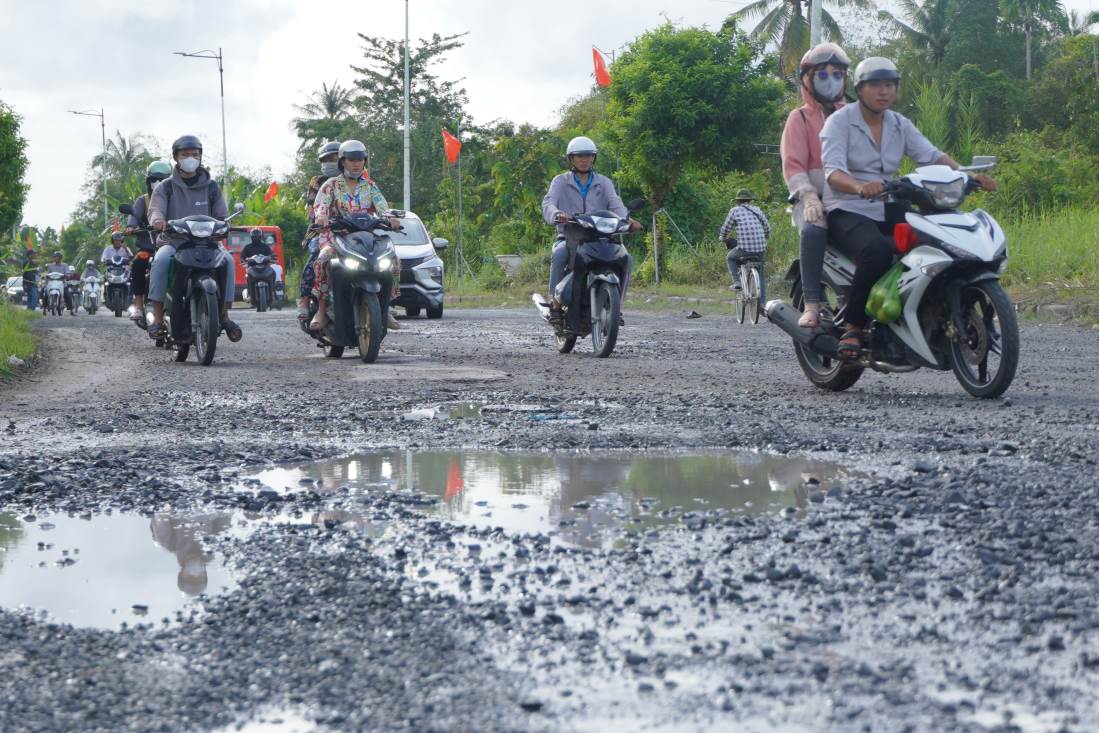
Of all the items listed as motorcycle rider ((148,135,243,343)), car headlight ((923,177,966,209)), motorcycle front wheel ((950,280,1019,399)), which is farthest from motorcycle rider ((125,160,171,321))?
motorcycle front wheel ((950,280,1019,399))

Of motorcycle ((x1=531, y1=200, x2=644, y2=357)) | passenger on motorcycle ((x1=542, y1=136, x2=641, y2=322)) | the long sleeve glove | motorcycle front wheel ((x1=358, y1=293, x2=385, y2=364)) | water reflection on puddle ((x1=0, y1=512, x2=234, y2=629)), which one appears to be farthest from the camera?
passenger on motorcycle ((x1=542, y1=136, x2=641, y2=322))

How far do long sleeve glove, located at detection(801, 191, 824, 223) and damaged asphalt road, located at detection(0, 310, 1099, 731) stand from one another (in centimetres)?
126

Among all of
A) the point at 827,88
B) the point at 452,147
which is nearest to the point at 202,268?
the point at 827,88

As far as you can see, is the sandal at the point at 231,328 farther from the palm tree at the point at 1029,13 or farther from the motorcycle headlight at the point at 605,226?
the palm tree at the point at 1029,13

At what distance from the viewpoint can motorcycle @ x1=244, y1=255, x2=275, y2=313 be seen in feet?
92.1

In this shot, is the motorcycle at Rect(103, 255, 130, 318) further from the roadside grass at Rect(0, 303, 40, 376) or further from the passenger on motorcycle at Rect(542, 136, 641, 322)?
the passenger on motorcycle at Rect(542, 136, 641, 322)

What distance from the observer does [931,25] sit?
186 feet

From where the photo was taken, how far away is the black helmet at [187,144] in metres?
11.4

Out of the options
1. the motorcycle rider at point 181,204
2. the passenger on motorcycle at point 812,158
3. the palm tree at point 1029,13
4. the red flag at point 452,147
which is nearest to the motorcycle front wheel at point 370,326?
the motorcycle rider at point 181,204

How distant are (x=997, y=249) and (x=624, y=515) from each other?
3.48 meters

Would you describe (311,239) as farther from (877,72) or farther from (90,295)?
(90,295)

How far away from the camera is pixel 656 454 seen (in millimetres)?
5301

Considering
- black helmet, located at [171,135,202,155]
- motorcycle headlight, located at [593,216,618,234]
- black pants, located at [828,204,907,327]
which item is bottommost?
black pants, located at [828,204,907,327]

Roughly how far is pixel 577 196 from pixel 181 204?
323 centimetres
